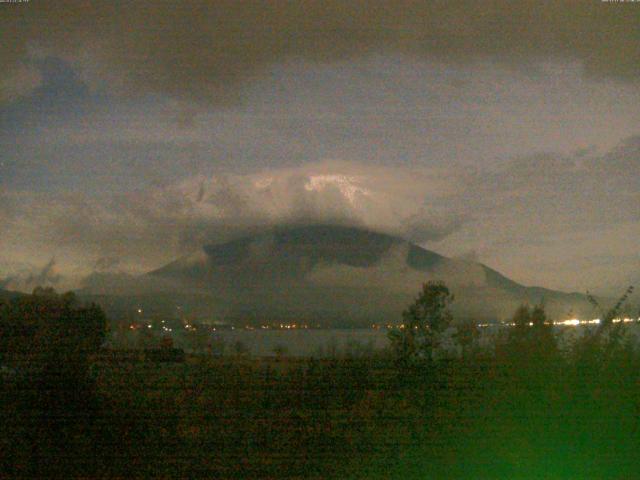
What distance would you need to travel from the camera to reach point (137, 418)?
652 centimetres

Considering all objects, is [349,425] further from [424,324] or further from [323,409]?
[424,324]

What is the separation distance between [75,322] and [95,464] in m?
1.99

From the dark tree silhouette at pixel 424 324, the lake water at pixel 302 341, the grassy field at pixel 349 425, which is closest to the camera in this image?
the grassy field at pixel 349 425

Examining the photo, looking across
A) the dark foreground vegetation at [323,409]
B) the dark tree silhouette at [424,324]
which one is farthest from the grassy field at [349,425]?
the dark tree silhouette at [424,324]

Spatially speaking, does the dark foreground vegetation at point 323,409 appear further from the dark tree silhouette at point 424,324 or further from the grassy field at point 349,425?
the dark tree silhouette at point 424,324

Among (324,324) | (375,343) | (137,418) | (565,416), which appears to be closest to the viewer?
(565,416)

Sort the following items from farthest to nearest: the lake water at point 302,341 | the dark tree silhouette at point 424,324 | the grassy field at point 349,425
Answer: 1. the dark tree silhouette at point 424,324
2. the lake water at point 302,341
3. the grassy field at point 349,425

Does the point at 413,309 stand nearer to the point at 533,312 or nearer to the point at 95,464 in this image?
the point at 533,312

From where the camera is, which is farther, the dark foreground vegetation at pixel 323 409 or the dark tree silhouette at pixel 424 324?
the dark tree silhouette at pixel 424 324

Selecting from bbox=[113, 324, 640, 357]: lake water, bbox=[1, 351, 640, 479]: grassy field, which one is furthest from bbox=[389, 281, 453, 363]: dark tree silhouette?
bbox=[1, 351, 640, 479]: grassy field

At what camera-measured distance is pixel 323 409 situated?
263 inches

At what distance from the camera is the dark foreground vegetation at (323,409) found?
5.71 m

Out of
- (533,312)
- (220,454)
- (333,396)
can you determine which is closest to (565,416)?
(533,312)

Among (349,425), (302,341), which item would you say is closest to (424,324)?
(302,341)
